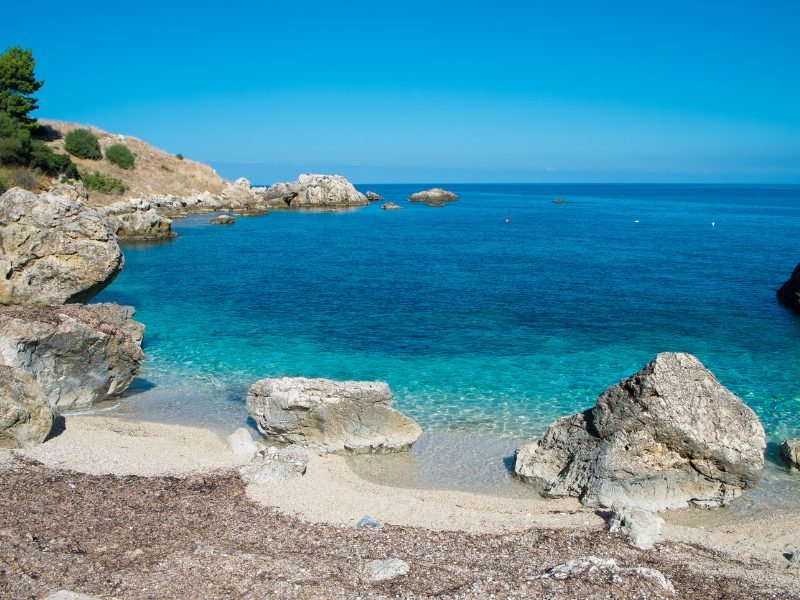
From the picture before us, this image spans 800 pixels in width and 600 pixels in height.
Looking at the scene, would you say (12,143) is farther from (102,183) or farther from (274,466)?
(274,466)

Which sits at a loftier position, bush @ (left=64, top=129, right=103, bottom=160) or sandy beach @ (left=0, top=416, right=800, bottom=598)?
bush @ (left=64, top=129, right=103, bottom=160)

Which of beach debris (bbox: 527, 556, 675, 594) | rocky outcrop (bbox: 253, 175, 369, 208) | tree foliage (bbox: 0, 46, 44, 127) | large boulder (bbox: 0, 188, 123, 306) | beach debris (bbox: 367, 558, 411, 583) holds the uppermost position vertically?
tree foliage (bbox: 0, 46, 44, 127)

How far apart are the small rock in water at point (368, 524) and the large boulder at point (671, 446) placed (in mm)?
5093

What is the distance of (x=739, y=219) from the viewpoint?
111 m

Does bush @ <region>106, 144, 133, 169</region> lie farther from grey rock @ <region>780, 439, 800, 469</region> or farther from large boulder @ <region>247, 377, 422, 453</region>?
grey rock @ <region>780, 439, 800, 469</region>

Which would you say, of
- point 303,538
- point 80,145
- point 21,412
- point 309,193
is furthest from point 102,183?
point 303,538

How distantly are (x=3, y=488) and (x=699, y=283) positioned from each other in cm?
4389

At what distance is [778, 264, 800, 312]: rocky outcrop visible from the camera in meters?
37.3

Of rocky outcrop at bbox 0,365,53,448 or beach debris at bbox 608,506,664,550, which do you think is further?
rocky outcrop at bbox 0,365,53,448

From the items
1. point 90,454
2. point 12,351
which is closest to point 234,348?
point 12,351

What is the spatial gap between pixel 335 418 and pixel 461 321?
16.5 meters

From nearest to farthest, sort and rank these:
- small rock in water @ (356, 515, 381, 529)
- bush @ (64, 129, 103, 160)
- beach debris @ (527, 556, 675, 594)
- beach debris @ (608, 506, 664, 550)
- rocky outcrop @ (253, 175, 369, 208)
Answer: beach debris @ (527, 556, 675, 594)
beach debris @ (608, 506, 664, 550)
small rock in water @ (356, 515, 381, 529)
bush @ (64, 129, 103, 160)
rocky outcrop @ (253, 175, 369, 208)

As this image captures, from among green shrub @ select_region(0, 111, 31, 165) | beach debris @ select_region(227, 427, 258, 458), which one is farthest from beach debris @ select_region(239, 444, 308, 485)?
green shrub @ select_region(0, 111, 31, 165)

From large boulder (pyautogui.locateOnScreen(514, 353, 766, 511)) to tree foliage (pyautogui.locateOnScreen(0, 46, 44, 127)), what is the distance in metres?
81.0
